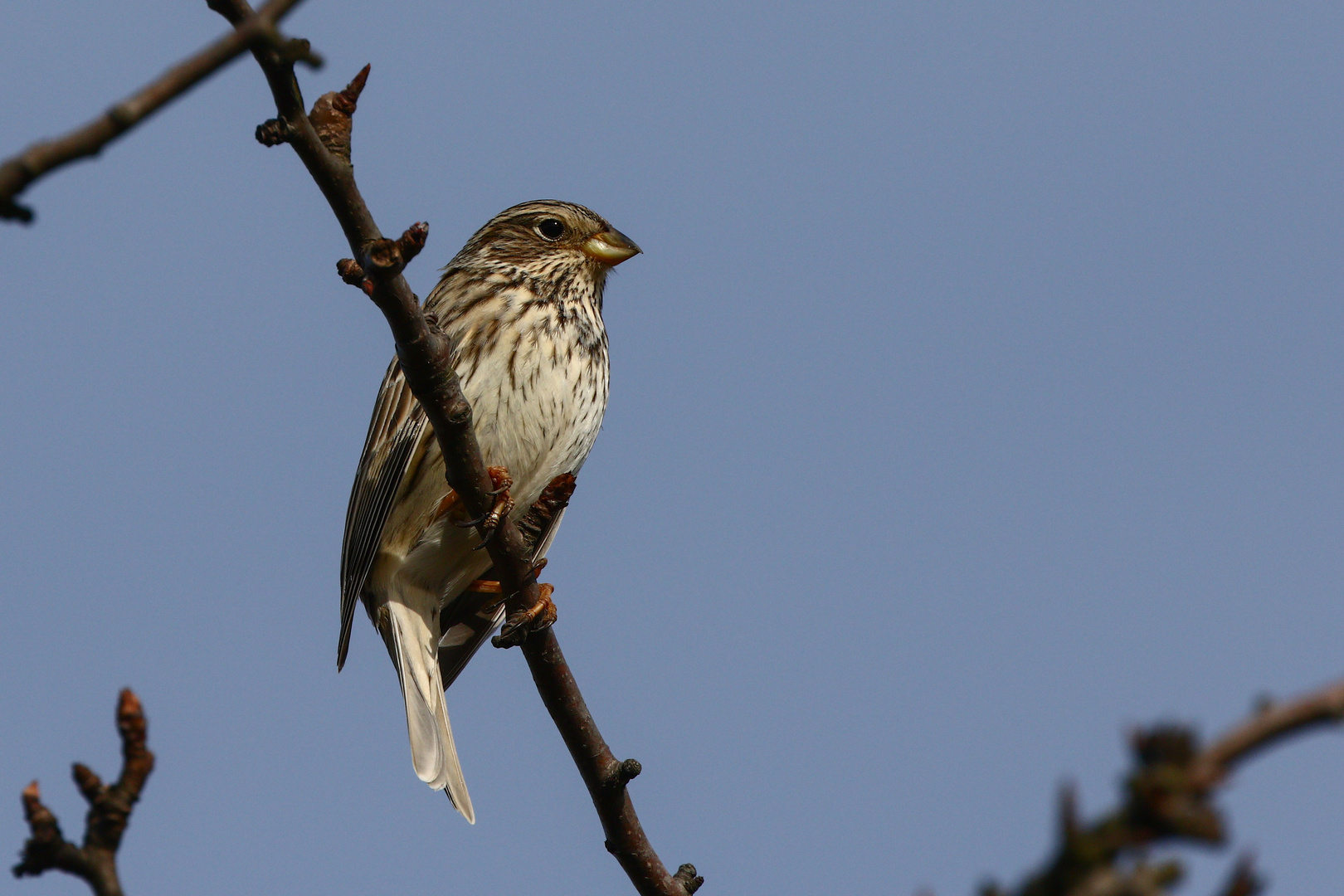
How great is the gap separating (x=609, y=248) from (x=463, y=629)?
220 centimetres

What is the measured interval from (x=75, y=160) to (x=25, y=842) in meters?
1.20

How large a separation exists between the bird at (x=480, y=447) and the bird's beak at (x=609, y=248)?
0.01 metres

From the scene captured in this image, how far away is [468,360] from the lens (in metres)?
6.61

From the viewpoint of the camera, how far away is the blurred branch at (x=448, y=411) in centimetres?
391

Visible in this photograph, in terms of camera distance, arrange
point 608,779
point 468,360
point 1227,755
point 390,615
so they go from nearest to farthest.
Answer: point 1227,755, point 608,779, point 468,360, point 390,615

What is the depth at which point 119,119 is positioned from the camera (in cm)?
215

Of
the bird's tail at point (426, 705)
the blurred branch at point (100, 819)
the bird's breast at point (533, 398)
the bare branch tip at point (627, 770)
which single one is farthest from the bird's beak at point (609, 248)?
the blurred branch at point (100, 819)

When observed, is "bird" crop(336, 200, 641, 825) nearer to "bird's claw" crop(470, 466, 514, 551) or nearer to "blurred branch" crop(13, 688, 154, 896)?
"bird's claw" crop(470, 466, 514, 551)

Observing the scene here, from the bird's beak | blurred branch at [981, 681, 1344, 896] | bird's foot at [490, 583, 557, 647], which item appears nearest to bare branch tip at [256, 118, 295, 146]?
bird's foot at [490, 583, 557, 647]

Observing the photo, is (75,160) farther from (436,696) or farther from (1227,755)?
(436,696)

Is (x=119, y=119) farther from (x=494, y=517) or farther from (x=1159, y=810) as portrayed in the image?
(x=494, y=517)

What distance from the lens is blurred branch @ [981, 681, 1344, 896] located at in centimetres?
163

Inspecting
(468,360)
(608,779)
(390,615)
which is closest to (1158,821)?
(608,779)

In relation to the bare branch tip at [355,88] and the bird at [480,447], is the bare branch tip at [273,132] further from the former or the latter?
the bird at [480,447]
